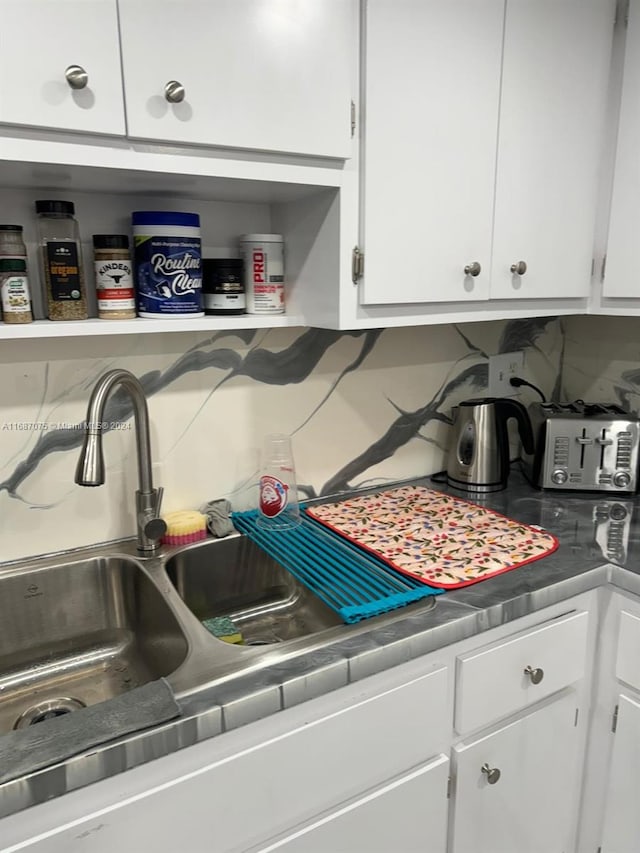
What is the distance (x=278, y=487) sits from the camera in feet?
4.46

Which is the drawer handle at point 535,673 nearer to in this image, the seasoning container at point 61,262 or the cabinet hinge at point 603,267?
the cabinet hinge at point 603,267

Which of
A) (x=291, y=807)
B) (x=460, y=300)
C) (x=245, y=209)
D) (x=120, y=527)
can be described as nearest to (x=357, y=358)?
(x=460, y=300)

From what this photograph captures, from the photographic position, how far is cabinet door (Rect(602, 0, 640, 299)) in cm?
133

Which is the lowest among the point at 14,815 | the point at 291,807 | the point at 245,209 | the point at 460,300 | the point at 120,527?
the point at 291,807

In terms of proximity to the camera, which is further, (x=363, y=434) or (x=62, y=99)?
(x=363, y=434)

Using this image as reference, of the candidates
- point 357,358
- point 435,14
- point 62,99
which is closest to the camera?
point 62,99

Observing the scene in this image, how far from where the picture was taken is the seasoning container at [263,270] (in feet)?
4.09

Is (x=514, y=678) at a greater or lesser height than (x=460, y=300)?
lesser

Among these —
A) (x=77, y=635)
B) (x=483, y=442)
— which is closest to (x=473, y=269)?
(x=483, y=442)

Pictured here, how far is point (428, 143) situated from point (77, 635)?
1168 millimetres

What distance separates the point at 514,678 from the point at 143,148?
1.10 meters

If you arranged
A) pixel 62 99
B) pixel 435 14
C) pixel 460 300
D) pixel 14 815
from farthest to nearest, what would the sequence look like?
pixel 460 300 < pixel 435 14 < pixel 62 99 < pixel 14 815

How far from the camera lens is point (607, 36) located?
1349 mm

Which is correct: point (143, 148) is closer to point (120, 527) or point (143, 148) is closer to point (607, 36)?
point (120, 527)
